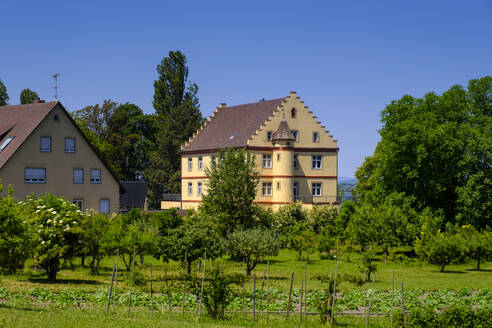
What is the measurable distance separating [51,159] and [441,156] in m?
31.0

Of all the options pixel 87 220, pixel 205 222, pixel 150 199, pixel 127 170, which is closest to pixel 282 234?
pixel 205 222

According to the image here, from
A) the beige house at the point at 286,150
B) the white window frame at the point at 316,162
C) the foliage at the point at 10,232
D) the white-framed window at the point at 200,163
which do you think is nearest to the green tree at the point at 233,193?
the beige house at the point at 286,150

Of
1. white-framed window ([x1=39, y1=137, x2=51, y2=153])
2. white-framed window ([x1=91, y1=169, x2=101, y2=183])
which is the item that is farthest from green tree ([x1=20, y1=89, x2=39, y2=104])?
white-framed window ([x1=39, y1=137, x2=51, y2=153])

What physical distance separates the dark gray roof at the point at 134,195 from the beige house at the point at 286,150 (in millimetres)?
16406

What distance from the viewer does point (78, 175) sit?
51.5 meters

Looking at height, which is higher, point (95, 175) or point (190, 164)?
point (190, 164)

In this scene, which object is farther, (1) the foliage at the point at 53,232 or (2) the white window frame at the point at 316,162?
(2) the white window frame at the point at 316,162

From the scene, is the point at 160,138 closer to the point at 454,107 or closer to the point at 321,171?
the point at 321,171

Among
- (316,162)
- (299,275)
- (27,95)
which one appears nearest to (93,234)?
(299,275)

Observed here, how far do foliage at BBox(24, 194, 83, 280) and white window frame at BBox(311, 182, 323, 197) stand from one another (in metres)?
38.9

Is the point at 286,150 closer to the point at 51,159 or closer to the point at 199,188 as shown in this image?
the point at 199,188

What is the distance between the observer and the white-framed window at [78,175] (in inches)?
2025

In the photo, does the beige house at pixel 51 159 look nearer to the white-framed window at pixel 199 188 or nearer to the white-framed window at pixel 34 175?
the white-framed window at pixel 34 175

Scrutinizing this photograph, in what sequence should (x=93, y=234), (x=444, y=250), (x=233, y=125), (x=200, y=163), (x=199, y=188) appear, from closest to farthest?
(x=93, y=234) < (x=444, y=250) < (x=233, y=125) < (x=199, y=188) < (x=200, y=163)
